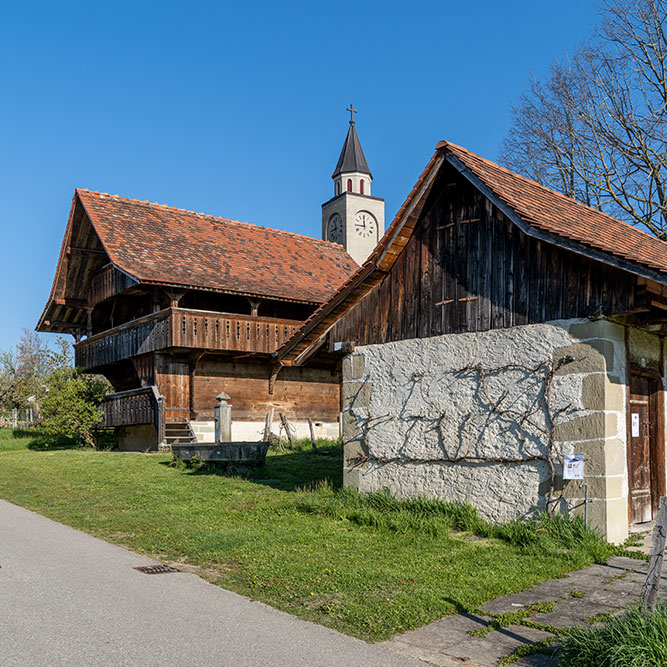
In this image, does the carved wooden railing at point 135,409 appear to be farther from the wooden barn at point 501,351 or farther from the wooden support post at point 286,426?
the wooden barn at point 501,351

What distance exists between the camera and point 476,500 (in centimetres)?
1059

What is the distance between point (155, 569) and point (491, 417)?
489cm

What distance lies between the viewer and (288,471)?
55.6ft

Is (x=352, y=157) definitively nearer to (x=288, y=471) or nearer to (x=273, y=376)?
(x=273, y=376)

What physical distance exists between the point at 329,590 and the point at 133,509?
5912mm

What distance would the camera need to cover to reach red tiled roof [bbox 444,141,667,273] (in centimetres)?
1000

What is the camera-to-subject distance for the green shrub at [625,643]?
191 inches

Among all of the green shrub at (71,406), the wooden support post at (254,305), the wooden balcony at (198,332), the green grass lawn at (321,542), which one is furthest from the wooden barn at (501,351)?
the green shrub at (71,406)

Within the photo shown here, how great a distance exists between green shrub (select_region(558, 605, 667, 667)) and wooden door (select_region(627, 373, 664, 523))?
511cm

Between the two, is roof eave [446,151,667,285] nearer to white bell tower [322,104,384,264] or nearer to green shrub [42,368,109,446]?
green shrub [42,368,109,446]

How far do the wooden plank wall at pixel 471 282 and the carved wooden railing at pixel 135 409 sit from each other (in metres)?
11.7

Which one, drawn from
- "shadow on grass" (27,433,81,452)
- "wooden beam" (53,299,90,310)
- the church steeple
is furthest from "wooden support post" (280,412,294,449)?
the church steeple

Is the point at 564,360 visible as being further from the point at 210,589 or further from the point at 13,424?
the point at 13,424

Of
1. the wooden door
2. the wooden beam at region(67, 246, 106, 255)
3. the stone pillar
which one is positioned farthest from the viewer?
the wooden beam at region(67, 246, 106, 255)
